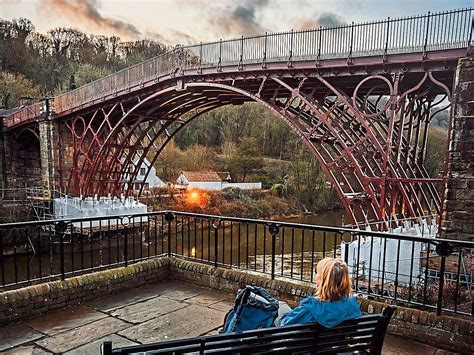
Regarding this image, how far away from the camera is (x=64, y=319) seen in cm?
409

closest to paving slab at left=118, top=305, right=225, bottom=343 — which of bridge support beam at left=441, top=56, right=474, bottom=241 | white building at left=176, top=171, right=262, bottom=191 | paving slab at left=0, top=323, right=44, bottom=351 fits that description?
paving slab at left=0, top=323, right=44, bottom=351

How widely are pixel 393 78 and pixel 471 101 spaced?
259 cm

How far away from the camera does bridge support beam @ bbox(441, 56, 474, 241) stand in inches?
268

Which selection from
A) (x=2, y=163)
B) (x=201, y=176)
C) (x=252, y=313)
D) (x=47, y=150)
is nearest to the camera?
(x=252, y=313)

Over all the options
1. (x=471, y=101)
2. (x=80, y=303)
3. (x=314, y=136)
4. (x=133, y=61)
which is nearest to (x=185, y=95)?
(x=314, y=136)

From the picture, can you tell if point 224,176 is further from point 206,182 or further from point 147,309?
point 147,309

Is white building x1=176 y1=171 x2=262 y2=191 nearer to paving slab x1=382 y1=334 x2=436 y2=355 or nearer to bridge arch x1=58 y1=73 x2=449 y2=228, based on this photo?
bridge arch x1=58 y1=73 x2=449 y2=228

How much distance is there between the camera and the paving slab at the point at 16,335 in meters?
3.54

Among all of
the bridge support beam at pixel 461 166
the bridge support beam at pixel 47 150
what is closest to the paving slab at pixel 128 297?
the bridge support beam at pixel 461 166

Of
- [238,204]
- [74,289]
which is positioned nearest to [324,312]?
[74,289]

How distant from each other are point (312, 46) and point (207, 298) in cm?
803

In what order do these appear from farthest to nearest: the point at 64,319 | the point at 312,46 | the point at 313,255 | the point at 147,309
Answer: the point at 312,46, the point at 313,255, the point at 147,309, the point at 64,319

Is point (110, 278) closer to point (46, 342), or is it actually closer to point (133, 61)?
point (46, 342)

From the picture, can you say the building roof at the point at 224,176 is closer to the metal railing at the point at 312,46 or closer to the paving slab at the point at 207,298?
the metal railing at the point at 312,46
